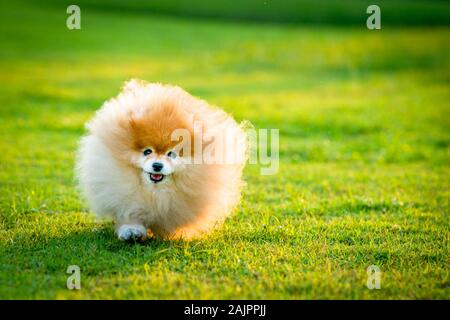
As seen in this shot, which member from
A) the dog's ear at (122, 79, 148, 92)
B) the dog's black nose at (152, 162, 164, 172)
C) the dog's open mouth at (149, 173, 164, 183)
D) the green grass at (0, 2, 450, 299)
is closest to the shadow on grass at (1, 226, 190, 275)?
the green grass at (0, 2, 450, 299)

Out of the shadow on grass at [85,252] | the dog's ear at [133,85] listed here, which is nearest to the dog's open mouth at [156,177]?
the shadow on grass at [85,252]

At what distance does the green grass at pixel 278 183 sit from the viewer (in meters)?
4.82

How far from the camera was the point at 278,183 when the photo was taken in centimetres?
835

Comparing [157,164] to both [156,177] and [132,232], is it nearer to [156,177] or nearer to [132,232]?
[156,177]

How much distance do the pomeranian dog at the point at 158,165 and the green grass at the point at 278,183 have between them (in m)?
0.25

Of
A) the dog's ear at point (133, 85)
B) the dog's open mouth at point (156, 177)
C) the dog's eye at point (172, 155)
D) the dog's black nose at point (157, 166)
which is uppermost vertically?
the dog's ear at point (133, 85)

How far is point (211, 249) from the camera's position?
18.0 feet

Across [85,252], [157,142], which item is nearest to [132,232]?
[85,252]

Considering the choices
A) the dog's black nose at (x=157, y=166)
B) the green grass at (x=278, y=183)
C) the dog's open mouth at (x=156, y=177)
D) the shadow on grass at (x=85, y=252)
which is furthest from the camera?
the dog's open mouth at (x=156, y=177)

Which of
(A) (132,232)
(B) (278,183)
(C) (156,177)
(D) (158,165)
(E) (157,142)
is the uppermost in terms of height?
(E) (157,142)

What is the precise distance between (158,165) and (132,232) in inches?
27.1

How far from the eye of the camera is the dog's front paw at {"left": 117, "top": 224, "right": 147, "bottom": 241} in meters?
5.51

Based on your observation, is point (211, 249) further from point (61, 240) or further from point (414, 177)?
point (414, 177)

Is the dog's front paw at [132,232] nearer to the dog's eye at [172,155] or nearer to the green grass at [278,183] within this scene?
the green grass at [278,183]
